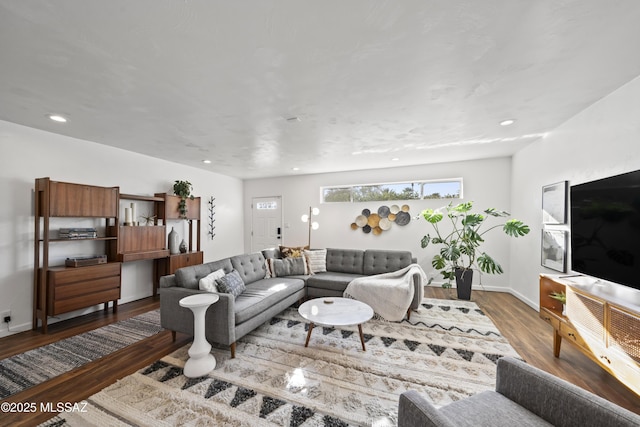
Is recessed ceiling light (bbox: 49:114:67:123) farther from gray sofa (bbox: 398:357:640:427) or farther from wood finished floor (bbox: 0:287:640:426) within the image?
gray sofa (bbox: 398:357:640:427)

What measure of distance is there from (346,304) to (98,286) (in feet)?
11.1

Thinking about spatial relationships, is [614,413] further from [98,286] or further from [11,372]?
[98,286]

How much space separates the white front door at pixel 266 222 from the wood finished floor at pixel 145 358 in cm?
317

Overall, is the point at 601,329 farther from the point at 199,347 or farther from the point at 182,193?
the point at 182,193

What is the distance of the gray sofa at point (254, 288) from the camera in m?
2.41

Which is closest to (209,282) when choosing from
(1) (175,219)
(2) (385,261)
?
(1) (175,219)

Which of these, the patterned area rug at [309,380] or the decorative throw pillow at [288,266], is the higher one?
the decorative throw pillow at [288,266]

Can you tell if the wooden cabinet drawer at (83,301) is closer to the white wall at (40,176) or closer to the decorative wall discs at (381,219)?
the white wall at (40,176)

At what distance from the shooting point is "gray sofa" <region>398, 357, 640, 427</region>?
3.01ft

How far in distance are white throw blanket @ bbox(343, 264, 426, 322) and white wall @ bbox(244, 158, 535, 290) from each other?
1.64m

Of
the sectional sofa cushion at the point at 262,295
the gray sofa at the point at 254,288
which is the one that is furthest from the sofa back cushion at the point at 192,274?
the sectional sofa cushion at the point at 262,295

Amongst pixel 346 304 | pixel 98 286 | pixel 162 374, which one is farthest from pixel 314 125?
pixel 98 286

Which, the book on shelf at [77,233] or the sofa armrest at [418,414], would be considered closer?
the sofa armrest at [418,414]

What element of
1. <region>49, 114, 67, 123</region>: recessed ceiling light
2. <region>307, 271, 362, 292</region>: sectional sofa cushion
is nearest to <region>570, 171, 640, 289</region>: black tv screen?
<region>307, 271, 362, 292</region>: sectional sofa cushion
